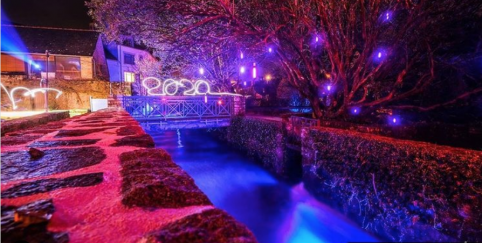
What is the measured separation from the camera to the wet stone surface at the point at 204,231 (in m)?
0.77

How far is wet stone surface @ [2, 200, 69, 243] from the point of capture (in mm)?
799

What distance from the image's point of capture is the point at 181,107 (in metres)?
15.0

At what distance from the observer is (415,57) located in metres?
8.79

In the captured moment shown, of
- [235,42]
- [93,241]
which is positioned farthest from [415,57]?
[93,241]

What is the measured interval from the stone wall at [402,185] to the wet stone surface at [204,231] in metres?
4.92

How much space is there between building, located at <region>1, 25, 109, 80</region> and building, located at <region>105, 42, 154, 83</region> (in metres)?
2.98

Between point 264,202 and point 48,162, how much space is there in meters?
7.89

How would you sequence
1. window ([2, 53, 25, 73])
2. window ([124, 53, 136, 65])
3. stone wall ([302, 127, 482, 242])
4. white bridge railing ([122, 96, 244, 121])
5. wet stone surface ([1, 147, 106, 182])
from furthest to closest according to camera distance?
window ([124, 53, 136, 65]) → window ([2, 53, 25, 73]) → white bridge railing ([122, 96, 244, 121]) → stone wall ([302, 127, 482, 242]) → wet stone surface ([1, 147, 106, 182])

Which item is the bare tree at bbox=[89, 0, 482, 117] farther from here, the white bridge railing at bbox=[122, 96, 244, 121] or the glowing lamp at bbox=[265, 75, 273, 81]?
the glowing lamp at bbox=[265, 75, 273, 81]

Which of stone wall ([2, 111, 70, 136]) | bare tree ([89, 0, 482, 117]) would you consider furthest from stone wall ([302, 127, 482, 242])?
stone wall ([2, 111, 70, 136])

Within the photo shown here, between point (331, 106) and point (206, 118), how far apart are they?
754 centimetres

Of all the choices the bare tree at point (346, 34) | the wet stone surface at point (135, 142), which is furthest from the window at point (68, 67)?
the wet stone surface at point (135, 142)

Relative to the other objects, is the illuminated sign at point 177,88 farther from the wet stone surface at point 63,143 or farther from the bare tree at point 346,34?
the wet stone surface at point 63,143

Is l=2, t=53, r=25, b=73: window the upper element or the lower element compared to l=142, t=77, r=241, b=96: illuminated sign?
upper
